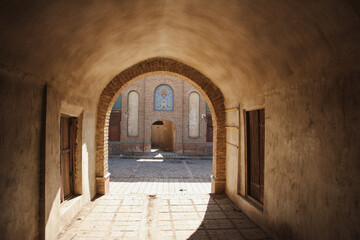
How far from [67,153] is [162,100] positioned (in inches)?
522

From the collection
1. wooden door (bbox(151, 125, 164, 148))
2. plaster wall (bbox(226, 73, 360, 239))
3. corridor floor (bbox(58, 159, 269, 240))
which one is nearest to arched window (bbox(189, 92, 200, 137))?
wooden door (bbox(151, 125, 164, 148))

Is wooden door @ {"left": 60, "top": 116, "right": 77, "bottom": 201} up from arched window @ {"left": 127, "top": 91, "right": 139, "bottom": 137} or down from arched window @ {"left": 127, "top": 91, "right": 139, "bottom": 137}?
down

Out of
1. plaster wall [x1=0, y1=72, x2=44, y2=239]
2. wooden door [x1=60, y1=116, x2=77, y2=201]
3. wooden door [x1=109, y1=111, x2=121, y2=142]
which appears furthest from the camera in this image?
wooden door [x1=109, y1=111, x2=121, y2=142]

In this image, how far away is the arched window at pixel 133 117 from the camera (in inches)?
705

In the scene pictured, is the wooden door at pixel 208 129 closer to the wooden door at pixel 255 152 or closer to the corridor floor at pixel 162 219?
the corridor floor at pixel 162 219

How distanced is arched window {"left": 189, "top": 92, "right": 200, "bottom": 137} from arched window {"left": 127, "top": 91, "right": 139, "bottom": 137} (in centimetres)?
388

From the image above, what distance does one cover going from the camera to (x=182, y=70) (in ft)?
22.2

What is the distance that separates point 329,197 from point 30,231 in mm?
3423

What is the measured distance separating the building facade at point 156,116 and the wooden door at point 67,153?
41.6 feet

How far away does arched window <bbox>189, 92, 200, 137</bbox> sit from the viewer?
18047 mm

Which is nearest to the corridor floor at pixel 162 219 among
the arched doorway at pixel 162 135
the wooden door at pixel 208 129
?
the wooden door at pixel 208 129

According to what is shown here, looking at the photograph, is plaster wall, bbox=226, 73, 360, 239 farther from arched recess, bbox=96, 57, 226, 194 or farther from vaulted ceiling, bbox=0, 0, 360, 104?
arched recess, bbox=96, 57, 226, 194

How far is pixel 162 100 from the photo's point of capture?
18016 mm

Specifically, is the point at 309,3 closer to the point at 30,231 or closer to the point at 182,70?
the point at 30,231
